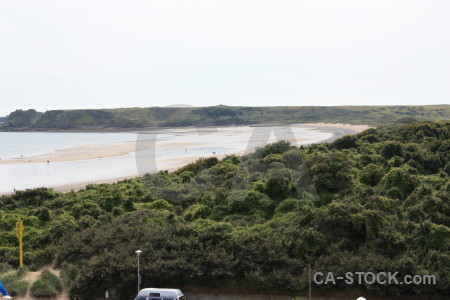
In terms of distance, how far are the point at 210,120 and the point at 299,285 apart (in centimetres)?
14765

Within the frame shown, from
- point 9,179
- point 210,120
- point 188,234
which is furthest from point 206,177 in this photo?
point 210,120

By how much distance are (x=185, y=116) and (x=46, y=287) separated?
149310 millimetres

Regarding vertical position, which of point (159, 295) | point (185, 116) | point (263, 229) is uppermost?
point (185, 116)

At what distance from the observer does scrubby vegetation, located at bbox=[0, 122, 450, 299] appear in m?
16.1

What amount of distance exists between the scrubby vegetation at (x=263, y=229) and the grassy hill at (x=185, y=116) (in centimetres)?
12230

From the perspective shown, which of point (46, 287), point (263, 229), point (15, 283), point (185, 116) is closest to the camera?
point (46, 287)

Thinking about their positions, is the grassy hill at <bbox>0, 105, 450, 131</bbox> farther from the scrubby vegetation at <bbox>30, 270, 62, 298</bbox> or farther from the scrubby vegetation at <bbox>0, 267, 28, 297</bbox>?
the scrubby vegetation at <bbox>30, 270, 62, 298</bbox>

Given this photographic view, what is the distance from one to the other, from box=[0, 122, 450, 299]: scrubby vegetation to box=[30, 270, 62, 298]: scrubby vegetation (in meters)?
0.55

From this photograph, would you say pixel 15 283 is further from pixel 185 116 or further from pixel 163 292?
pixel 185 116

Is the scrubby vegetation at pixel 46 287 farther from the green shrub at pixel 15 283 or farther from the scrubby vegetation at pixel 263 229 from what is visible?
the scrubby vegetation at pixel 263 229

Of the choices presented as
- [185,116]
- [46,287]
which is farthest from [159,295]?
[185,116]

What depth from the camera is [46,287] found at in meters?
17.0

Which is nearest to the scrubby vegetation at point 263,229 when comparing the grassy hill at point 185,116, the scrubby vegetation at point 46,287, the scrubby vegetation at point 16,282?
the scrubby vegetation at point 46,287

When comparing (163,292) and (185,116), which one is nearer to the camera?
(163,292)
